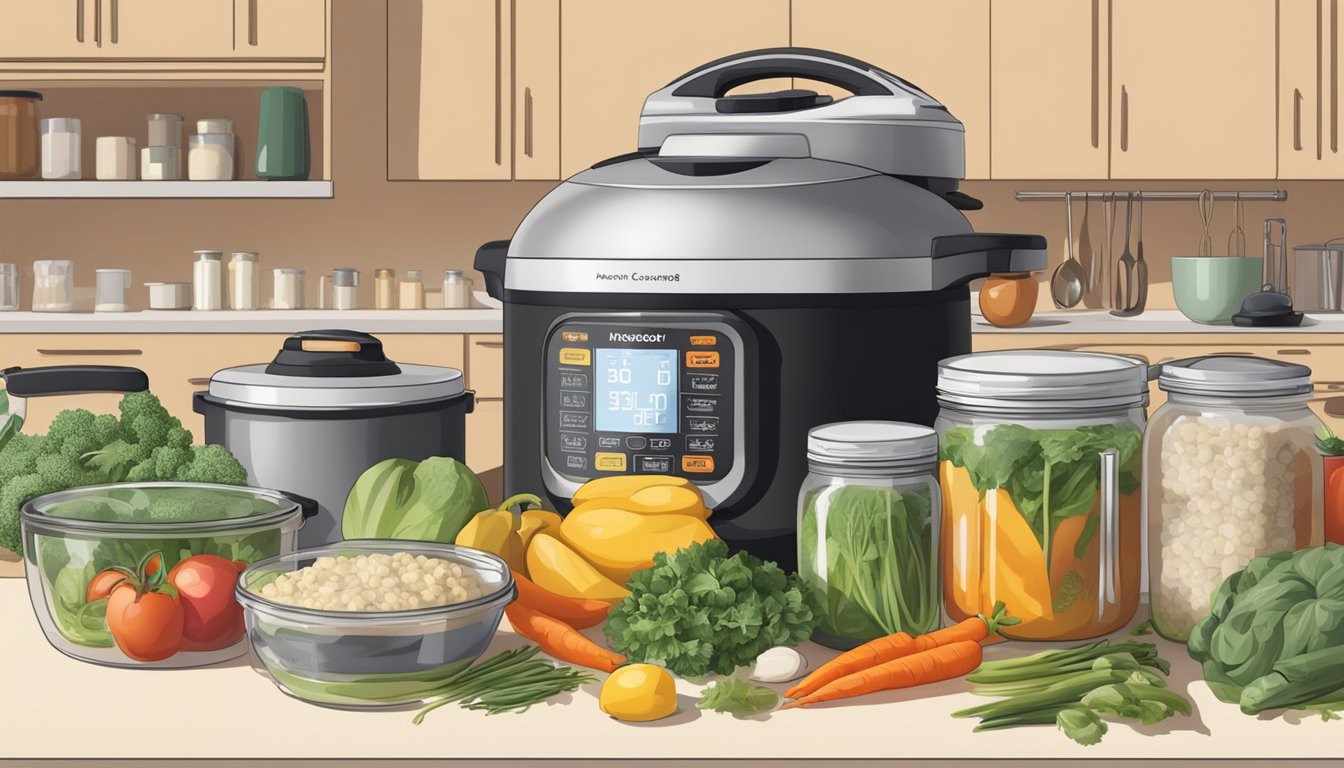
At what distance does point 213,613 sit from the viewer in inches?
33.1

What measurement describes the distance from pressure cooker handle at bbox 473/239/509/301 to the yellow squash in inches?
11.2

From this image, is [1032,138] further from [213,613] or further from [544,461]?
[213,613]

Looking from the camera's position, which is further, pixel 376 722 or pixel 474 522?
pixel 474 522

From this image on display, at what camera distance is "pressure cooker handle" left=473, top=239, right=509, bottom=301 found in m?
1.15

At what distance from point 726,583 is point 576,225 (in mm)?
362

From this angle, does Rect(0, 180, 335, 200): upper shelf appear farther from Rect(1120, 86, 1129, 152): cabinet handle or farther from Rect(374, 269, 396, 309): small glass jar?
Rect(1120, 86, 1129, 152): cabinet handle

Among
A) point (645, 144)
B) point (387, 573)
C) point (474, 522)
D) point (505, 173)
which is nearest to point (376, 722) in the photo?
point (387, 573)

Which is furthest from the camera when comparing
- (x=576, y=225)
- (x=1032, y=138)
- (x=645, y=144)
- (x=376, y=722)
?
(x=1032, y=138)

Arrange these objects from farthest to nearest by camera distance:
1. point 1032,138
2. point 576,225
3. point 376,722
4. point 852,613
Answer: point 1032,138
point 576,225
point 852,613
point 376,722

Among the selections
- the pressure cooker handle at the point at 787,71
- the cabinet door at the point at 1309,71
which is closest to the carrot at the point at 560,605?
the pressure cooker handle at the point at 787,71

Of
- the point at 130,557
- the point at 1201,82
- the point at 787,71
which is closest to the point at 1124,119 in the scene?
the point at 1201,82

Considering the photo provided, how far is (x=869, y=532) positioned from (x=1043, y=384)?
14 centimetres

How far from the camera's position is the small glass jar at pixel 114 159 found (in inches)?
139

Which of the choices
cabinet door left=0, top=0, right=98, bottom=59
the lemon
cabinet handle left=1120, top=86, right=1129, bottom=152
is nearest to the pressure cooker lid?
the lemon
